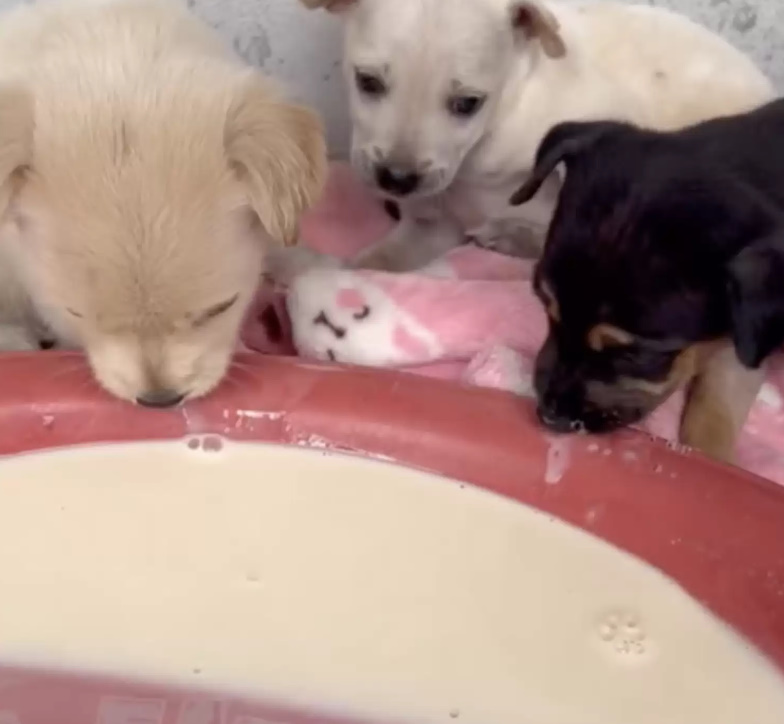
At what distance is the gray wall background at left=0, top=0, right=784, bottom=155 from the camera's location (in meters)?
2.12

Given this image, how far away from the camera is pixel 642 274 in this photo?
1355 mm

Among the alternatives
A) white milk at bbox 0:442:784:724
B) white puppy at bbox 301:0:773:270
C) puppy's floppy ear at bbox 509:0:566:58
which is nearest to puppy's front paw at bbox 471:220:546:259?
white puppy at bbox 301:0:773:270

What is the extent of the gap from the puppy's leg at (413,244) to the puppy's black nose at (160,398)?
0.66 m

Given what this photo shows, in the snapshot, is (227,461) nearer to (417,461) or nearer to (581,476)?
(417,461)

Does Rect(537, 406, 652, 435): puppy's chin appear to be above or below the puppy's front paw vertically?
above

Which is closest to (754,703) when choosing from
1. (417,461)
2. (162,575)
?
(417,461)

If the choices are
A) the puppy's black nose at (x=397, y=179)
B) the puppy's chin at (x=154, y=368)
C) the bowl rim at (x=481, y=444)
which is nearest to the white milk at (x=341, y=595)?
the bowl rim at (x=481, y=444)

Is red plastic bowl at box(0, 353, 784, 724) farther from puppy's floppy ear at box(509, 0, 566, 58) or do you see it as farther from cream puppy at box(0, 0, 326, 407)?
puppy's floppy ear at box(509, 0, 566, 58)

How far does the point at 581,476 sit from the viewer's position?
4.67 feet

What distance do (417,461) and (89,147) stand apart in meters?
0.52

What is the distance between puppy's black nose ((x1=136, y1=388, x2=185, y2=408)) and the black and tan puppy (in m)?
0.43

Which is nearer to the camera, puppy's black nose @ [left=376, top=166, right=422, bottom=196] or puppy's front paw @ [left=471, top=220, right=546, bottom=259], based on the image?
puppy's black nose @ [left=376, top=166, right=422, bottom=196]

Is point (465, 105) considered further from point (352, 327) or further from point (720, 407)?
point (720, 407)

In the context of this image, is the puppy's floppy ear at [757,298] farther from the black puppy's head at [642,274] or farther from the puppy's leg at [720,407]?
the puppy's leg at [720,407]
